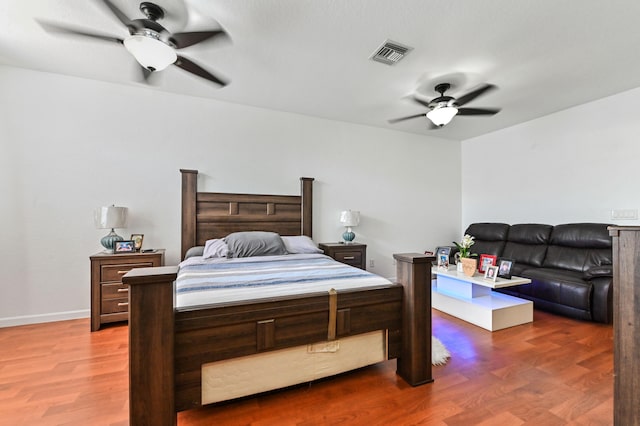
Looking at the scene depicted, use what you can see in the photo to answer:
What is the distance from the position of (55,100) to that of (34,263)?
5.81ft

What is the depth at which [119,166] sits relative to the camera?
3152mm

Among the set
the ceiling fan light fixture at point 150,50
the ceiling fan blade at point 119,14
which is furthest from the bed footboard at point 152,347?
the ceiling fan blade at point 119,14

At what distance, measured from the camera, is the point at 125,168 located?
318 centimetres

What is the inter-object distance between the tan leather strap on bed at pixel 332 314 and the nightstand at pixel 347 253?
2022 mm

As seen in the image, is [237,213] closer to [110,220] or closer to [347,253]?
[110,220]

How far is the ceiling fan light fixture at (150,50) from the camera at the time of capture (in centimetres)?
184

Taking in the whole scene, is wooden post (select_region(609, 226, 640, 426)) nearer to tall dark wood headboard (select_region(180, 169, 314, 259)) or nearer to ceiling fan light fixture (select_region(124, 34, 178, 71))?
ceiling fan light fixture (select_region(124, 34, 178, 71))

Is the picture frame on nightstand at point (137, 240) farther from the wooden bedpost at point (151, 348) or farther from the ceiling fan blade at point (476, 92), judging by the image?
the ceiling fan blade at point (476, 92)

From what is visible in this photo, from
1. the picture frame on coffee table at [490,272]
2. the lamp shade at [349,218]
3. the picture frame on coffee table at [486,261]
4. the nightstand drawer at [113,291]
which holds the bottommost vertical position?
the nightstand drawer at [113,291]

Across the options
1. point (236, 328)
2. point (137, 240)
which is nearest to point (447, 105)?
point (236, 328)

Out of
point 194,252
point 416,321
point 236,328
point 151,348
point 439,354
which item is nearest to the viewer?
point 151,348

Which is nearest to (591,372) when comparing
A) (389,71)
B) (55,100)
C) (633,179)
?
(633,179)

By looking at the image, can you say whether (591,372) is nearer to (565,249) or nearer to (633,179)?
(565,249)

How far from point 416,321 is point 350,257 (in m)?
2.04
